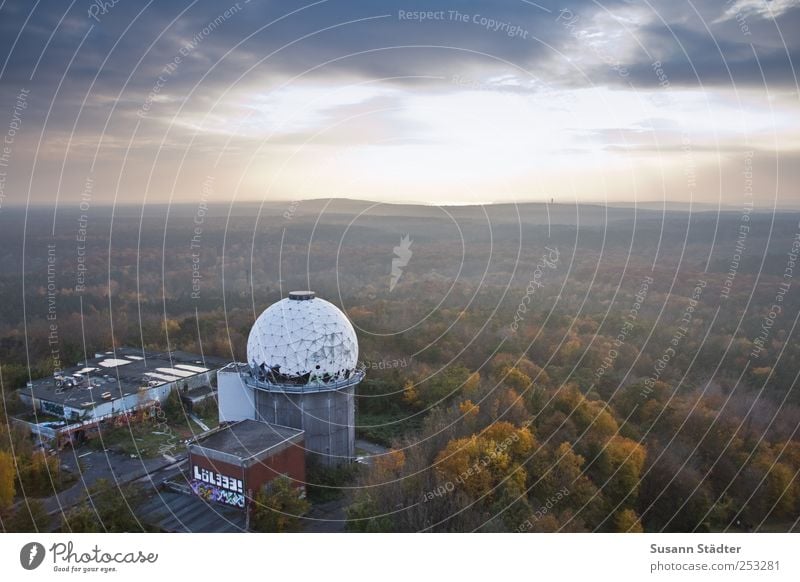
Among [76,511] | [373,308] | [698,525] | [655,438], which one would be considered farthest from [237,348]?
[698,525]

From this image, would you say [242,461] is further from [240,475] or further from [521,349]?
[521,349]

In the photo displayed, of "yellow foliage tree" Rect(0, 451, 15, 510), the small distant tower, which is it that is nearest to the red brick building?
the small distant tower

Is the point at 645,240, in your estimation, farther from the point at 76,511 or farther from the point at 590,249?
the point at 76,511

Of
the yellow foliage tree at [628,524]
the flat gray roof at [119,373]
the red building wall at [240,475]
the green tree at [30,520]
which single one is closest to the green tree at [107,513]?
the green tree at [30,520]

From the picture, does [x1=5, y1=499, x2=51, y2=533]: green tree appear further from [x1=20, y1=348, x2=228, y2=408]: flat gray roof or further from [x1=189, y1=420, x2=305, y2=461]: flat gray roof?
[x1=20, y1=348, x2=228, y2=408]: flat gray roof

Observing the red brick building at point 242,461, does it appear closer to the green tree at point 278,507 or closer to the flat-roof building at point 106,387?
the green tree at point 278,507

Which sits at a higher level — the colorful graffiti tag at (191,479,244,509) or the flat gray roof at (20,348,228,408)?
the flat gray roof at (20,348,228,408)
